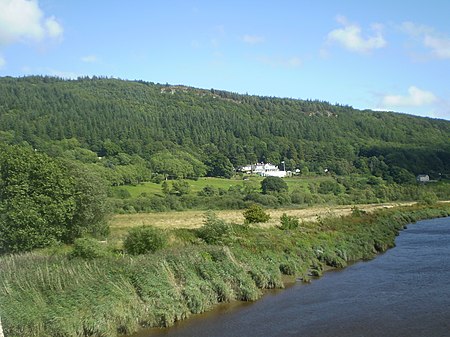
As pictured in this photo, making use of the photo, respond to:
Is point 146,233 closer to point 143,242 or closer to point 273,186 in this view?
point 143,242

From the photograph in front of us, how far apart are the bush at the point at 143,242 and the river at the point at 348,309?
6308mm

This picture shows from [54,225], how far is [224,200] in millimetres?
60479

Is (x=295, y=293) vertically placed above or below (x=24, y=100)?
below

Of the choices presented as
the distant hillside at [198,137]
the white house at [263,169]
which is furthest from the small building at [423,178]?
the white house at [263,169]

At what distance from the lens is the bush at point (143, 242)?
31266 millimetres

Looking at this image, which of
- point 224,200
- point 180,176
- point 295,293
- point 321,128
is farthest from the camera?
point 321,128

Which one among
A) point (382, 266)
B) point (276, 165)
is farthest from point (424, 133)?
point (382, 266)

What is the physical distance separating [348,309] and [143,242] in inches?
502

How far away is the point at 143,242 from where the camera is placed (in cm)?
3150

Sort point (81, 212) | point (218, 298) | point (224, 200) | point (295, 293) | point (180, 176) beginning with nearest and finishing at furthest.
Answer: point (218, 298) < point (295, 293) < point (81, 212) < point (224, 200) < point (180, 176)

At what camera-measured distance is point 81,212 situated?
125ft

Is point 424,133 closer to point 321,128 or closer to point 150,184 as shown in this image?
point 321,128

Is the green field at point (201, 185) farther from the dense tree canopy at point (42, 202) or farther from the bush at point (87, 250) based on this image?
the bush at point (87, 250)

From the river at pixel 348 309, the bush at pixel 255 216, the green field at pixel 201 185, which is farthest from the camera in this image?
the green field at pixel 201 185
